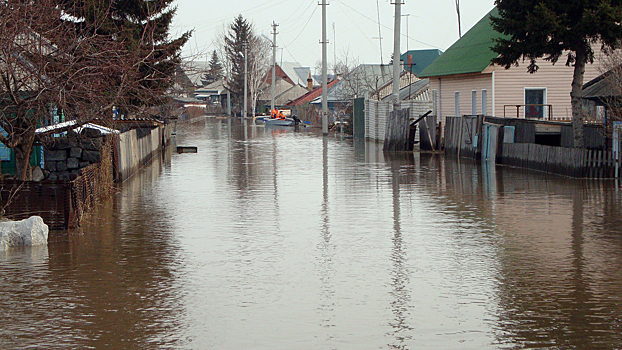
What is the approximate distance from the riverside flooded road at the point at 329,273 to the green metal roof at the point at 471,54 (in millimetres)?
18220

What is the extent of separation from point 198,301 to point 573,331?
156 inches

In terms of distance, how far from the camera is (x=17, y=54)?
48.9ft

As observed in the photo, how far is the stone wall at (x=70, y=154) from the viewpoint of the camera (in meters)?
21.0

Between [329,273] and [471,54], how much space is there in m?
31.3

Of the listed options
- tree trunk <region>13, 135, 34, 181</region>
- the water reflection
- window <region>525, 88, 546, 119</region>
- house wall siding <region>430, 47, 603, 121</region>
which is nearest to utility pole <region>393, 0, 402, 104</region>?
house wall siding <region>430, 47, 603, 121</region>

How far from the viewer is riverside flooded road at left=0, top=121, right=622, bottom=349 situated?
309 inches

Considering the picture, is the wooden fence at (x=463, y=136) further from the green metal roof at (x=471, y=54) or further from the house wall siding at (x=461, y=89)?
the house wall siding at (x=461, y=89)

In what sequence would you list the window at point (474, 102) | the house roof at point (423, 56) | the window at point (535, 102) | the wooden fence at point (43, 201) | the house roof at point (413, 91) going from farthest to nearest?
1. the house roof at point (423, 56)
2. the house roof at point (413, 91)
3. the window at point (474, 102)
4. the window at point (535, 102)
5. the wooden fence at point (43, 201)

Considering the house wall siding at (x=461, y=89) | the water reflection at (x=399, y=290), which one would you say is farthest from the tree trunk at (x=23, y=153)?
the house wall siding at (x=461, y=89)

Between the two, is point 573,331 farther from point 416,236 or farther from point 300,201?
point 300,201

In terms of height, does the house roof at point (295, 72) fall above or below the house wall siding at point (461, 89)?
above

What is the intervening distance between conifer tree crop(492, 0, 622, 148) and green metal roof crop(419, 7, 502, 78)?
10.6m

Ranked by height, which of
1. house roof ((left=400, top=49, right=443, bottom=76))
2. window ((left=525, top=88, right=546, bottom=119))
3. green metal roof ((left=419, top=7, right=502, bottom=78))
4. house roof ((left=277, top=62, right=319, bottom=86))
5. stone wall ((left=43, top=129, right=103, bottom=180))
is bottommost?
stone wall ((left=43, top=129, right=103, bottom=180))

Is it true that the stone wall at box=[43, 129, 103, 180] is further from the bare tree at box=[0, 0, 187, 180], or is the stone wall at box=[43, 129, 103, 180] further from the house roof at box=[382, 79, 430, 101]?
the house roof at box=[382, 79, 430, 101]
